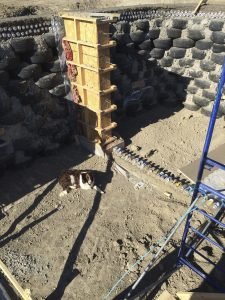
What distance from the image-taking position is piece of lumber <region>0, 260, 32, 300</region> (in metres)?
4.91

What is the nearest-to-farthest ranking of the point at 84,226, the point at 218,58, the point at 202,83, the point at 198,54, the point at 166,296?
the point at 166,296
the point at 84,226
the point at 218,58
the point at 198,54
the point at 202,83

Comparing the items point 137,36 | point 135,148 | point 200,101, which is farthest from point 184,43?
point 135,148

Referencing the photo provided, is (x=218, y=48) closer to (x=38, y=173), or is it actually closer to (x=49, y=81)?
(x=49, y=81)

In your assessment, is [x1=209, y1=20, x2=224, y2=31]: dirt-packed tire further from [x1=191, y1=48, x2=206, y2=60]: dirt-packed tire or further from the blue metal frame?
the blue metal frame

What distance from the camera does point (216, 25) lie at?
895cm

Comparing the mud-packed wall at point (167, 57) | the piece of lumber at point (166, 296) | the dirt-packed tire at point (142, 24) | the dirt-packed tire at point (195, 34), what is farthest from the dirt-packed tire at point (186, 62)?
the piece of lumber at point (166, 296)

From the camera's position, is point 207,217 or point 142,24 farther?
point 142,24

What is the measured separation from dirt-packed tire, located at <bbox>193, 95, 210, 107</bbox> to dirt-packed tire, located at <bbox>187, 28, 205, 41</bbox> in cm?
183

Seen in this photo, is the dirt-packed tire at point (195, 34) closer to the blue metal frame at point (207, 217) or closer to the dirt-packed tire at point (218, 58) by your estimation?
the dirt-packed tire at point (218, 58)

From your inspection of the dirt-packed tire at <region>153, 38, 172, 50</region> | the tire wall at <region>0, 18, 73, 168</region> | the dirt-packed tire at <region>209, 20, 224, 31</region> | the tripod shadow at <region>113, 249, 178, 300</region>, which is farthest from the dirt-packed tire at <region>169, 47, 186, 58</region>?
the tripod shadow at <region>113, 249, 178, 300</region>

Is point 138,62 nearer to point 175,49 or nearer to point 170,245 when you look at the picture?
point 175,49

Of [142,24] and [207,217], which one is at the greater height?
[142,24]

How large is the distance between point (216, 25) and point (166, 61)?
192 cm

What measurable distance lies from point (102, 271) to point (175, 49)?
7311 millimetres
